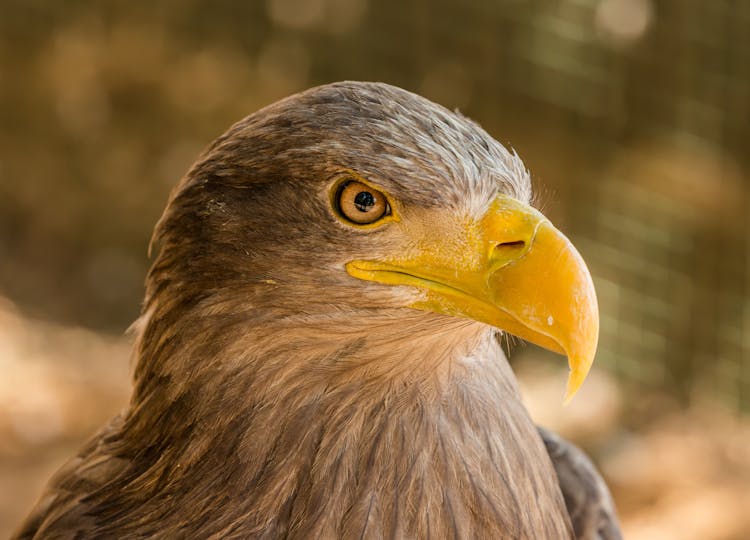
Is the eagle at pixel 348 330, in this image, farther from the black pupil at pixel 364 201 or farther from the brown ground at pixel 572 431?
the brown ground at pixel 572 431

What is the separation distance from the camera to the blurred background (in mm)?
5430

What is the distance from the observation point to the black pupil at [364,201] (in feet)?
5.90

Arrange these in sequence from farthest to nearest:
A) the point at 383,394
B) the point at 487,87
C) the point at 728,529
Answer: the point at 487,87, the point at 728,529, the point at 383,394

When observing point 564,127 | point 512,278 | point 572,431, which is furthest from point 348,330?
point 564,127

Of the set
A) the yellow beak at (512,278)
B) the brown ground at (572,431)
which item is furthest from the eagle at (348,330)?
the brown ground at (572,431)

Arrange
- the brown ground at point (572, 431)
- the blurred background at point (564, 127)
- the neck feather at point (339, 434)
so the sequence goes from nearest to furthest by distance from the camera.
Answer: the neck feather at point (339, 434), the brown ground at point (572, 431), the blurred background at point (564, 127)

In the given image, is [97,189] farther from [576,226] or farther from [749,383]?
[749,383]

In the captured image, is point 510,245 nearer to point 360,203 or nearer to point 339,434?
point 360,203

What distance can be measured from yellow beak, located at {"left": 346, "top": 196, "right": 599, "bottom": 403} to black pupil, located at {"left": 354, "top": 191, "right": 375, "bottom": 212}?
0.32 ft

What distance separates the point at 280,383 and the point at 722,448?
157 inches

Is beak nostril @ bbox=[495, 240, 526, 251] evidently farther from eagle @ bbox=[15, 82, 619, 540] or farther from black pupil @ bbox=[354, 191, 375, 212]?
black pupil @ bbox=[354, 191, 375, 212]

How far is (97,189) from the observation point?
5969 mm

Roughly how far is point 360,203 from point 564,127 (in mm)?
3939

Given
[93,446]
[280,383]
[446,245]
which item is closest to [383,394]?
[280,383]
